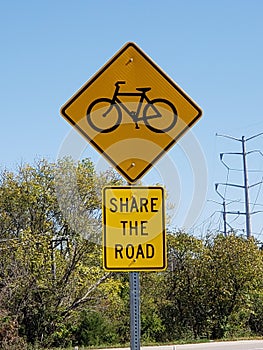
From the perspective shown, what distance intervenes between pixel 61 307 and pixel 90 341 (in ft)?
7.26

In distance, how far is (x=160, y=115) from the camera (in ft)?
12.9

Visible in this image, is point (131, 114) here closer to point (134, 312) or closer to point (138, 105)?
point (138, 105)

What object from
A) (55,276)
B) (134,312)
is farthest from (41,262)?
(134,312)

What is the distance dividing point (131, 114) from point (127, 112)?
0.08 ft

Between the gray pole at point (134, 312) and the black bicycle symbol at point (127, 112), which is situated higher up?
the black bicycle symbol at point (127, 112)

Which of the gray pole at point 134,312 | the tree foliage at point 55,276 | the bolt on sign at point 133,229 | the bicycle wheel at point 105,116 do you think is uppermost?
the tree foliage at point 55,276

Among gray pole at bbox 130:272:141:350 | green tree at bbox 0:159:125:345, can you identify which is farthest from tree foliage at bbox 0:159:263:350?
gray pole at bbox 130:272:141:350

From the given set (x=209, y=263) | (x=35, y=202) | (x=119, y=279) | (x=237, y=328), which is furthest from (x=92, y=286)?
(x=237, y=328)

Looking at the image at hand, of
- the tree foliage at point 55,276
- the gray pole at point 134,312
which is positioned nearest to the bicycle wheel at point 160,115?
the gray pole at point 134,312

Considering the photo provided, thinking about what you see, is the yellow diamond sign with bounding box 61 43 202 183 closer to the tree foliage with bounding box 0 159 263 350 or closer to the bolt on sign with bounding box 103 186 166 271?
the bolt on sign with bounding box 103 186 166 271

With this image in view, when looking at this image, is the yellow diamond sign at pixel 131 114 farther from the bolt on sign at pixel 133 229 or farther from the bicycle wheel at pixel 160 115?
the bolt on sign at pixel 133 229

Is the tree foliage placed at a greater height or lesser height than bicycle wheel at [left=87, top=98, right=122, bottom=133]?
greater

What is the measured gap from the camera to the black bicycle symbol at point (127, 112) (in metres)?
3.90

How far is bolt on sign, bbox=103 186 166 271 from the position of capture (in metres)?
3.90
